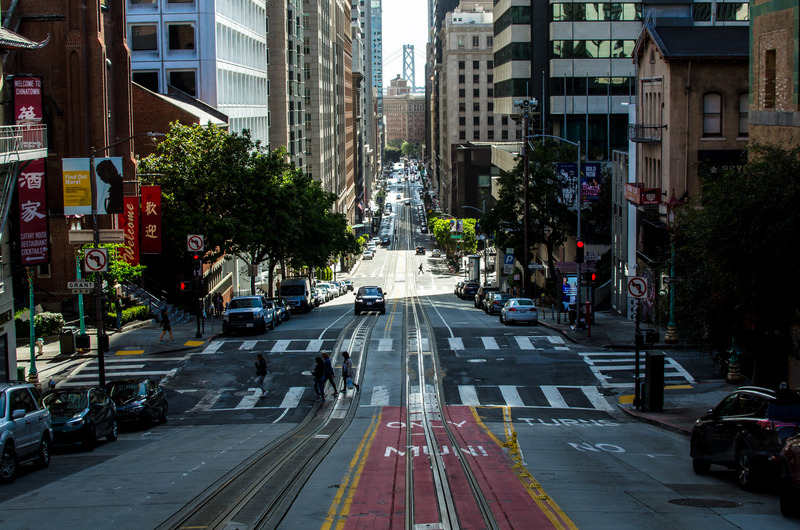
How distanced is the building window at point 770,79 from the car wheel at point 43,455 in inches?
840

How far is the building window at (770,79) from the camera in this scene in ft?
87.0

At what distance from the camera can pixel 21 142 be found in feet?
92.7

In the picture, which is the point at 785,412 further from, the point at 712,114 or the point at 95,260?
the point at 712,114

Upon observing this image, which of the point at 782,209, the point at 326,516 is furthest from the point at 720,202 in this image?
the point at 326,516

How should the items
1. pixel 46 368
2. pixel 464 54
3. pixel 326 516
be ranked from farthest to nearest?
pixel 464 54 → pixel 46 368 → pixel 326 516

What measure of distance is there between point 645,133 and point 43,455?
3395 cm

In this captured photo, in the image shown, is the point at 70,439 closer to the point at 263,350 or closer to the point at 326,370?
the point at 326,370

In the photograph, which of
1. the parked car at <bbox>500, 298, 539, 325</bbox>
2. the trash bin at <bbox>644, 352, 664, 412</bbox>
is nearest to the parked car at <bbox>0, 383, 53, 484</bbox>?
the trash bin at <bbox>644, 352, 664, 412</bbox>

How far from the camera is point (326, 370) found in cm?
3036

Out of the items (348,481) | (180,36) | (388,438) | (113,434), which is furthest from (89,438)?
(180,36)

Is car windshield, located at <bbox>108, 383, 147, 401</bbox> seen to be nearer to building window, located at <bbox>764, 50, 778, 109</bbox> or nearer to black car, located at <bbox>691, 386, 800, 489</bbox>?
black car, located at <bbox>691, 386, 800, 489</bbox>

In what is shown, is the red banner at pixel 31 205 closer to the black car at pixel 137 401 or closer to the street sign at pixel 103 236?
the street sign at pixel 103 236

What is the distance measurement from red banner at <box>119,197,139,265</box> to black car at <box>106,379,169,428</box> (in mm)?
19495

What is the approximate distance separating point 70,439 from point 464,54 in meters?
174
